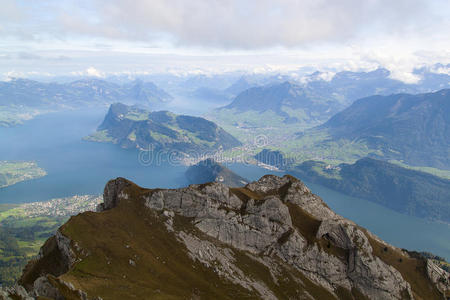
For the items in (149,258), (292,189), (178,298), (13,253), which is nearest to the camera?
(178,298)

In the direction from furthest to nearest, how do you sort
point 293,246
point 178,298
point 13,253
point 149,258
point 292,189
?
1. point 13,253
2. point 292,189
3. point 293,246
4. point 149,258
5. point 178,298

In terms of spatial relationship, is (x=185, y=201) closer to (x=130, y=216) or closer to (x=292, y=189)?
(x=130, y=216)

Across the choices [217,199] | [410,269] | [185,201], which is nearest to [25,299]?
[185,201]

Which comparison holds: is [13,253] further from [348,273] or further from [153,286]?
[348,273]

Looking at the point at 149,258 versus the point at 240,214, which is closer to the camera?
the point at 149,258

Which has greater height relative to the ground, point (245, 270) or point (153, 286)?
point (153, 286)

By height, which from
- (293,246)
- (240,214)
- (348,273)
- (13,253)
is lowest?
(13,253)
